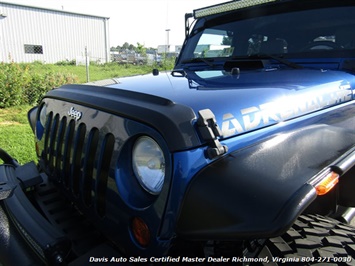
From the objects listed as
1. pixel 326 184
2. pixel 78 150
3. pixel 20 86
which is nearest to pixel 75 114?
pixel 78 150

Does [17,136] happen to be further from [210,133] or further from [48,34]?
[48,34]

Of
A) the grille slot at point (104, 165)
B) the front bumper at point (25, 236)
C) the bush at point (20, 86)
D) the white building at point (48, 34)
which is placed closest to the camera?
the front bumper at point (25, 236)

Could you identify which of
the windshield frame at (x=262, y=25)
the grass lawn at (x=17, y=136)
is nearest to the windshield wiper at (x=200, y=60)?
the windshield frame at (x=262, y=25)

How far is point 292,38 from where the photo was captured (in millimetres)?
2607

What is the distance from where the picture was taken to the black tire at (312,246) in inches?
50.4

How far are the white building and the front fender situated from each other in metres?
22.9

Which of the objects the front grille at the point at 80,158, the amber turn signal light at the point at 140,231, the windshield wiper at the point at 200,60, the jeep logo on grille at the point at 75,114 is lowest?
the amber turn signal light at the point at 140,231

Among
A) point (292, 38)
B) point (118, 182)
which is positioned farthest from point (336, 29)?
point (118, 182)

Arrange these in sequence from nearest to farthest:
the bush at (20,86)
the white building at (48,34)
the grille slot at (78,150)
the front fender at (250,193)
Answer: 1. the front fender at (250,193)
2. the grille slot at (78,150)
3. the bush at (20,86)
4. the white building at (48,34)

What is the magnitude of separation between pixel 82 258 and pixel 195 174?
2.16 ft

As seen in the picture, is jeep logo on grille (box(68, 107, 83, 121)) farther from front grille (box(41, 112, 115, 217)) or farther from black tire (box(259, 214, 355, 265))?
black tire (box(259, 214, 355, 265))

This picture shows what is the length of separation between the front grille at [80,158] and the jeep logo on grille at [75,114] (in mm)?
29

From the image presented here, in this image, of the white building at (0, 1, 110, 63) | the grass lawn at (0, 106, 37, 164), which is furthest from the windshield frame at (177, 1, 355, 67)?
the white building at (0, 1, 110, 63)

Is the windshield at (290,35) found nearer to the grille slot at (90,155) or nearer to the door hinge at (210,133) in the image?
the door hinge at (210,133)
